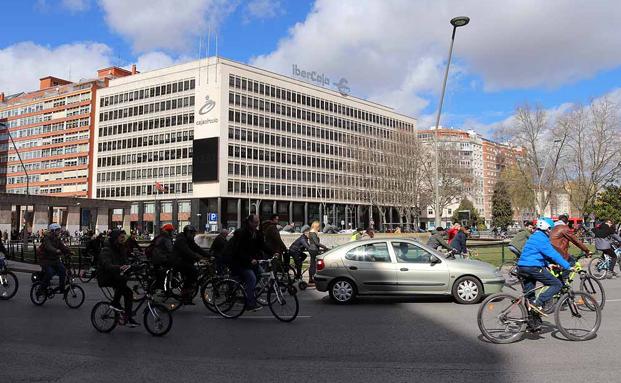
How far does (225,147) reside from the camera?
7812 centimetres

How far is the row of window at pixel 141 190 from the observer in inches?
3199

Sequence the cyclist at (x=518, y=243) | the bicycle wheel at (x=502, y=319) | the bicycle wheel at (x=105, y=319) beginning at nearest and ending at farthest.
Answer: the bicycle wheel at (x=502, y=319) → the bicycle wheel at (x=105, y=319) → the cyclist at (x=518, y=243)

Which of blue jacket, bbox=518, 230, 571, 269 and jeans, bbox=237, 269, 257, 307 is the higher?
blue jacket, bbox=518, 230, 571, 269

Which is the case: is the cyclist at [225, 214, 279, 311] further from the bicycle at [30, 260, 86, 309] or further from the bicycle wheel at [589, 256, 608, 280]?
the bicycle wheel at [589, 256, 608, 280]

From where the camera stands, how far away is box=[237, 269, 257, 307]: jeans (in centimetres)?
950

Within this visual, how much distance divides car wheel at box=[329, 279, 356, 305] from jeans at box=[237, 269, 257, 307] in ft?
8.19

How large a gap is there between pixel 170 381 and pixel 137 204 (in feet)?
276

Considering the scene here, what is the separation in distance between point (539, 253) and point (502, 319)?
3.63 ft

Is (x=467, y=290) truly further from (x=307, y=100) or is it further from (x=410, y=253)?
(x=307, y=100)

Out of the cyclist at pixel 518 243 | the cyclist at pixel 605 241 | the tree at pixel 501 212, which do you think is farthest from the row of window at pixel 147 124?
the cyclist at pixel 518 243

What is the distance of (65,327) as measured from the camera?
29.9ft

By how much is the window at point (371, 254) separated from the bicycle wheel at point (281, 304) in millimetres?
2230

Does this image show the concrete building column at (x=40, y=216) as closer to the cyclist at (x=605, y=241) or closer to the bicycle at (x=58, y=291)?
the bicycle at (x=58, y=291)

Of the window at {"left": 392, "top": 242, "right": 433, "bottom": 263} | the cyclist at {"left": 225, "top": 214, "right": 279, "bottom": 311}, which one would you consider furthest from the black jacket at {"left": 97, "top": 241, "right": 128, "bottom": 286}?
the window at {"left": 392, "top": 242, "right": 433, "bottom": 263}
